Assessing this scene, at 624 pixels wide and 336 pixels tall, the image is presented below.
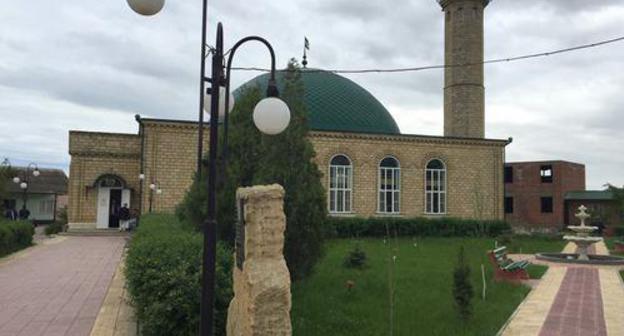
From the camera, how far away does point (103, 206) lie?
25016 mm

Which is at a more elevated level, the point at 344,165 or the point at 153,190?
the point at 344,165

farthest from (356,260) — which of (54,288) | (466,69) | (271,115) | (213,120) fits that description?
(466,69)

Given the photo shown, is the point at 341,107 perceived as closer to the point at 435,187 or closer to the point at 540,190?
the point at 435,187

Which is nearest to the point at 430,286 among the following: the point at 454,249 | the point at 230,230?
the point at 230,230

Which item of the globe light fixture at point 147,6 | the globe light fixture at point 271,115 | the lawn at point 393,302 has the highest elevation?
the globe light fixture at point 147,6

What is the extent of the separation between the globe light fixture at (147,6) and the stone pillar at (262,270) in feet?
6.01

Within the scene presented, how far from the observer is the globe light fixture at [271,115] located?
5.40m

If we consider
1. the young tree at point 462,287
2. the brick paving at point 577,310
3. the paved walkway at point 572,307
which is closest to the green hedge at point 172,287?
the young tree at point 462,287

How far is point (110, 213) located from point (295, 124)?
1900 centimetres

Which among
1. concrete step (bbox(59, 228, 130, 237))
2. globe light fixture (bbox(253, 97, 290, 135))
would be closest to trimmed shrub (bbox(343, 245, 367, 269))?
globe light fixture (bbox(253, 97, 290, 135))

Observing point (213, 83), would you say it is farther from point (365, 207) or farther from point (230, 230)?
point (365, 207)

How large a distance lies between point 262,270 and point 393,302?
412cm

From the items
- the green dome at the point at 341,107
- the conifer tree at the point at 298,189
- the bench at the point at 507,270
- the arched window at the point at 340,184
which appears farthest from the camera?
the green dome at the point at 341,107

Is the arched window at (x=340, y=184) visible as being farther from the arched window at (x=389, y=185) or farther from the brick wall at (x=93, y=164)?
the brick wall at (x=93, y=164)
